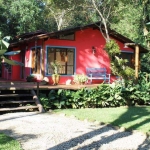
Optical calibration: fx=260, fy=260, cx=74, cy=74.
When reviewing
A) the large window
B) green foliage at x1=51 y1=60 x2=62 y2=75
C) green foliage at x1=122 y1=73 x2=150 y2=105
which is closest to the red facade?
the large window

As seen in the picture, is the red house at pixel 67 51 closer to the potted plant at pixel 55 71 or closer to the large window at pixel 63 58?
the large window at pixel 63 58

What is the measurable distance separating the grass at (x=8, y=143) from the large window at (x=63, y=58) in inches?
351

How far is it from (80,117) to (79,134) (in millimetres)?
2326

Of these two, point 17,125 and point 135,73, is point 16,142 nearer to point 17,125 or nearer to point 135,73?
point 17,125

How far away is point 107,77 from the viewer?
1658cm

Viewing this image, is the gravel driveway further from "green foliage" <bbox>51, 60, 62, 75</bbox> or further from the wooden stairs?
"green foliage" <bbox>51, 60, 62, 75</bbox>

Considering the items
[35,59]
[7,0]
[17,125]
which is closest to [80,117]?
[17,125]

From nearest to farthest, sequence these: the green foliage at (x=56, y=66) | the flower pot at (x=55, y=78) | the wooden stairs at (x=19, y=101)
A: the wooden stairs at (x=19, y=101) < the flower pot at (x=55, y=78) < the green foliage at (x=56, y=66)

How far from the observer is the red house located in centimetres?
1466

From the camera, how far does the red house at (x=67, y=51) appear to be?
1466 centimetres

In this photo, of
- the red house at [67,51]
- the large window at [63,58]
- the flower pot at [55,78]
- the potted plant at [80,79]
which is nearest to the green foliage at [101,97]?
the flower pot at [55,78]

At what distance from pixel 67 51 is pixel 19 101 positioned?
19.5 ft

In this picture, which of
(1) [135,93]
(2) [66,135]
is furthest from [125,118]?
(1) [135,93]

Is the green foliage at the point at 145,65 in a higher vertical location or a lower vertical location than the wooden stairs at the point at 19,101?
higher
